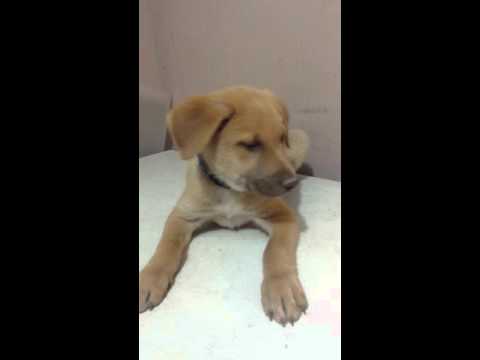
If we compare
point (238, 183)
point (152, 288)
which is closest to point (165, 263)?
point (152, 288)

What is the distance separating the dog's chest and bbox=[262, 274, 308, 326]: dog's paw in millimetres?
353

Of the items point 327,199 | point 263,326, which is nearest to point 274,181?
point 263,326

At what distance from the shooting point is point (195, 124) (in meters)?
1.15

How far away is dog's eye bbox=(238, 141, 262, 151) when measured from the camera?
1.19 metres

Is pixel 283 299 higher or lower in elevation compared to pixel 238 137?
lower

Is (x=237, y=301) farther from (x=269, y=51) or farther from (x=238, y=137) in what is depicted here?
(x=269, y=51)

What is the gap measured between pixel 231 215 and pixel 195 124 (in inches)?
16.9

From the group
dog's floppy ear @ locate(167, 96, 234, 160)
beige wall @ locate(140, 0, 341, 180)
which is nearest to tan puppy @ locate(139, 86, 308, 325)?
dog's floppy ear @ locate(167, 96, 234, 160)

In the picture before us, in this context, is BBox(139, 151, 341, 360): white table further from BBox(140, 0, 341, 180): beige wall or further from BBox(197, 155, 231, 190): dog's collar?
BBox(140, 0, 341, 180): beige wall

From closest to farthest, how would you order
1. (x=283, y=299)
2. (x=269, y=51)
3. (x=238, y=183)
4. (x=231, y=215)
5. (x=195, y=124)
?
Answer: (x=283, y=299) → (x=195, y=124) → (x=238, y=183) → (x=231, y=215) → (x=269, y=51)

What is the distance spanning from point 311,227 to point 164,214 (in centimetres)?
68

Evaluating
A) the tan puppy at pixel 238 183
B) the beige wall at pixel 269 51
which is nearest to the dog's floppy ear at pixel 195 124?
the tan puppy at pixel 238 183

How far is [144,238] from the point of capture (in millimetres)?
1424
